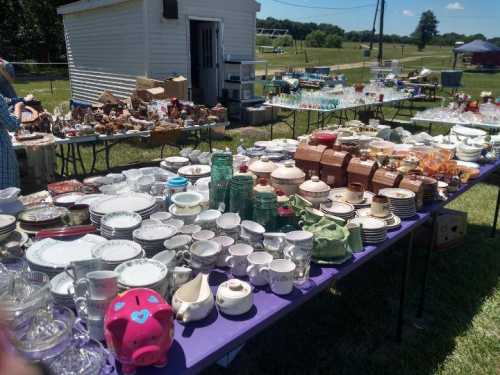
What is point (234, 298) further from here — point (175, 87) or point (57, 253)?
point (175, 87)

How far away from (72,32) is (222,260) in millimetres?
12551

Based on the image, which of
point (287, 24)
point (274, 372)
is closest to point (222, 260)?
point (274, 372)

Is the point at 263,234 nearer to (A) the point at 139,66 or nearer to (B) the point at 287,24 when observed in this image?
(A) the point at 139,66

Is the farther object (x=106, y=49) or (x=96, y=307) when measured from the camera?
(x=106, y=49)

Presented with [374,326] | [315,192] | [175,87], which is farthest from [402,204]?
[175,87]

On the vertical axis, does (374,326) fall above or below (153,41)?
below

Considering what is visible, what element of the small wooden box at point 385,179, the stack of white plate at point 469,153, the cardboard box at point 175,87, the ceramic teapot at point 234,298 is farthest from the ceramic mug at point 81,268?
the cardboard box at point 175,87

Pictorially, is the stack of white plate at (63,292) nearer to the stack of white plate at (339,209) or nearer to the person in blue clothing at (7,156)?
the stack of white plate at (339,209)

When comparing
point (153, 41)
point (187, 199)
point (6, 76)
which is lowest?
point (187, 199)

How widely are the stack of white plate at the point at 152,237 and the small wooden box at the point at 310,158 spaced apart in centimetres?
129

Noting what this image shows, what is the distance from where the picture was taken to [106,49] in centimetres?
1055

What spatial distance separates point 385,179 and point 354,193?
0.30 meters

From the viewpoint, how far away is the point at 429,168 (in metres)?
3.08

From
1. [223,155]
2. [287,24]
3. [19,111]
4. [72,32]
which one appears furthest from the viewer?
[287,24]
